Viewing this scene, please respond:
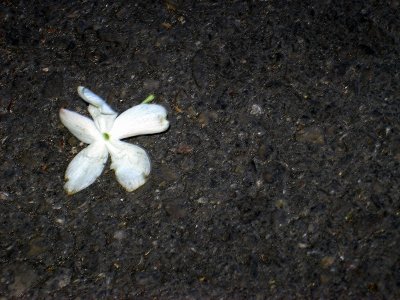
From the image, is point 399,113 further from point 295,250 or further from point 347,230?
point 295,250

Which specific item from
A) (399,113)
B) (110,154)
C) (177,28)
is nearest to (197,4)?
(177,28)

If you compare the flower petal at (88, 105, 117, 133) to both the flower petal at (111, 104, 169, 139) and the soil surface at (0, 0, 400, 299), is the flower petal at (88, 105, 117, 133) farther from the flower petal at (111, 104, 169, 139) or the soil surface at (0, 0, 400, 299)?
the soil surface at (0, 0, 400, 299)

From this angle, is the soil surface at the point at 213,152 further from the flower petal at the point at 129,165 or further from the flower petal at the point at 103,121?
the flower petal at the point at 103,121

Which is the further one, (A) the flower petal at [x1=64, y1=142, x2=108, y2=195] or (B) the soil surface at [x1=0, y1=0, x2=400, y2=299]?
(A) the flower petal at [x1=64, y1=142, x2=108, y2=195]

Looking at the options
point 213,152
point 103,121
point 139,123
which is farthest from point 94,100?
point 213,152

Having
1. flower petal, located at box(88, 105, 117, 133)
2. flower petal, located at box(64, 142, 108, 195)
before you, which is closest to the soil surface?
flower petal, located at box(64, 142, 108, 195)
